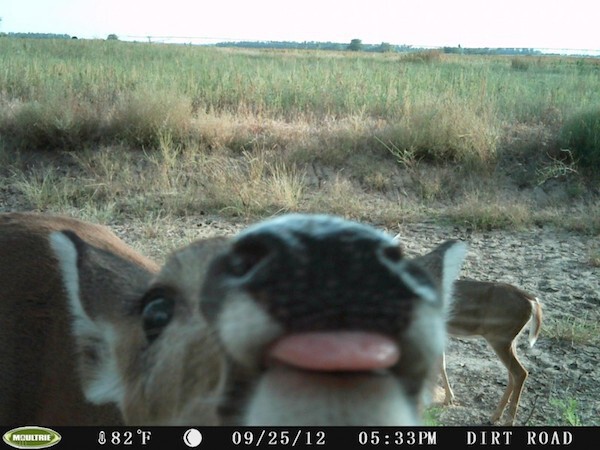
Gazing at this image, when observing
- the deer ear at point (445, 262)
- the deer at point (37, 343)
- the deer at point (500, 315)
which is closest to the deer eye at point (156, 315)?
the deer at point (37, 343)

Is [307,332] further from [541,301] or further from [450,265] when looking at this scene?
[541,301]

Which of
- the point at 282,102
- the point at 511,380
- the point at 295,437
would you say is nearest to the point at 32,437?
the point at 295,437

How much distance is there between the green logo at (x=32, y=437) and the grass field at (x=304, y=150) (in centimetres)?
257

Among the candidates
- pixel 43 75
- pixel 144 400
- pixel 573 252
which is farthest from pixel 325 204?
pixel 43 75

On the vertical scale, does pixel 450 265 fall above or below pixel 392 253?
below

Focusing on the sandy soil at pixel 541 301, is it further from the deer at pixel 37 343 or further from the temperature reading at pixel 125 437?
the temperature reading at pixel 125 437

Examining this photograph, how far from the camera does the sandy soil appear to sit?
12.7 feet

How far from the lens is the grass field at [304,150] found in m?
4.80

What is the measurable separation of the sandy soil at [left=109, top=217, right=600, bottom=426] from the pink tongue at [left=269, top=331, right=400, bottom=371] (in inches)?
98.0

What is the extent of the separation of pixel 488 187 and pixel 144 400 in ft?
16.2

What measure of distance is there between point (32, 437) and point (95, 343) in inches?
23.6

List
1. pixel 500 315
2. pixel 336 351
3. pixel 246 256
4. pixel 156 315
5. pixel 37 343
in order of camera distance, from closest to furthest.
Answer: pixel 336 351
pixel 246 256
pixel 156 315
pixel 37 343
pixel 500 315

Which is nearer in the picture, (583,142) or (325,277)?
(325,277)

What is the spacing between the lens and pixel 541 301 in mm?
5000
